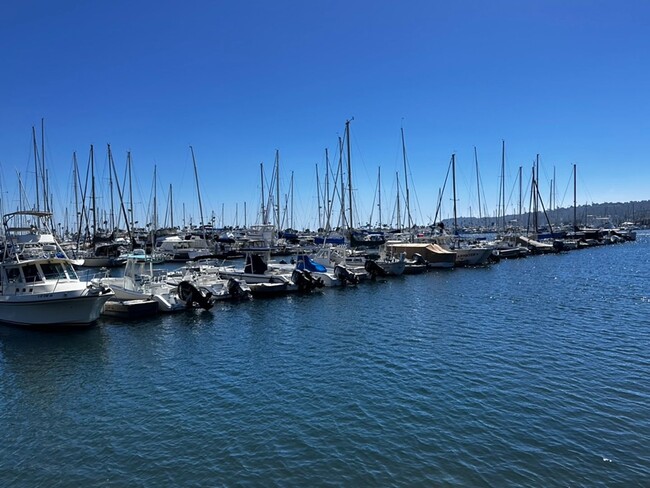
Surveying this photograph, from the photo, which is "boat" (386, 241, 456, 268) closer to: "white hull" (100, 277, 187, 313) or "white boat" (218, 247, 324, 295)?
"white boat" (218, 247, 324, 295)

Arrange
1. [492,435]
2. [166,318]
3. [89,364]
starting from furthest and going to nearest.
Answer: [166,318] → [89,364] → [492,435]

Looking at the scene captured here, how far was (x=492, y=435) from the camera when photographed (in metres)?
11.4

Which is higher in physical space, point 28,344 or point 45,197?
point 45,197

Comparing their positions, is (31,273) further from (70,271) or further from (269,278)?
(269,278)

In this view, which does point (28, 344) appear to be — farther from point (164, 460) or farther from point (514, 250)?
point (514, 250)

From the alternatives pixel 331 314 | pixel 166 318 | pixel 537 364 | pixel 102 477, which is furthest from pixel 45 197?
pixel 537 364

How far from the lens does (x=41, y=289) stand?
80.4 ft

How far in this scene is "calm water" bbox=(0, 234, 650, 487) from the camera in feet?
33.1

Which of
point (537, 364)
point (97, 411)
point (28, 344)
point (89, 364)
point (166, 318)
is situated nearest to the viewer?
point (97, 411)

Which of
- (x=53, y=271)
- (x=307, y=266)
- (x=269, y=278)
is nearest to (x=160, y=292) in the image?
(x=53, y=271)

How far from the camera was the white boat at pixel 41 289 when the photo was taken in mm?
23875

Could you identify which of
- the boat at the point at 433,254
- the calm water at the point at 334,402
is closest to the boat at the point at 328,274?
the calm water at the point at 334,402

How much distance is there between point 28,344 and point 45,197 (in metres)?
41.9

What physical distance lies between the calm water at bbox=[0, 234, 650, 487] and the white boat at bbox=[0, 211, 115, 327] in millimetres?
1102
